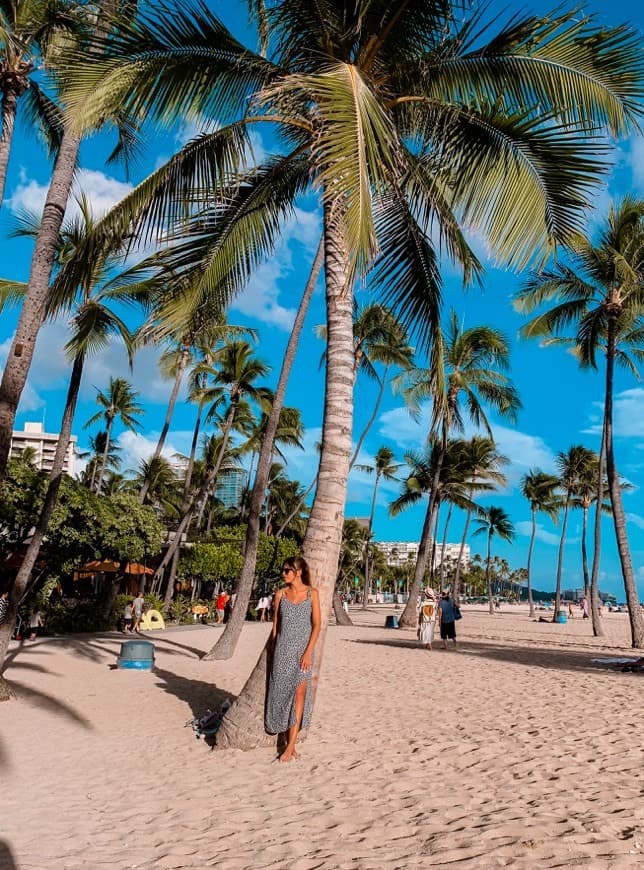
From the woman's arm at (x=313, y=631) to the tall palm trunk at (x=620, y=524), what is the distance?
1558 centimetres

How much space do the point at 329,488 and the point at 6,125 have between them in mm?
9638

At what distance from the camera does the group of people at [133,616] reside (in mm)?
20391

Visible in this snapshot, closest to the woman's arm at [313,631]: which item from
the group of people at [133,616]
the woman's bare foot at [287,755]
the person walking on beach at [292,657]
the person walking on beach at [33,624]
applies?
the person walking on beach at [292,657]

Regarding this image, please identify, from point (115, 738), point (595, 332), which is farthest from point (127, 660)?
point (595, 332)

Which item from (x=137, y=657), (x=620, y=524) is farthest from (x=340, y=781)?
(x=620, y=524)

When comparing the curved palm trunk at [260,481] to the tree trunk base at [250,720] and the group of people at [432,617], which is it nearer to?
the group of people at [432,617]

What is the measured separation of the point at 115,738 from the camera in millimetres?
6887

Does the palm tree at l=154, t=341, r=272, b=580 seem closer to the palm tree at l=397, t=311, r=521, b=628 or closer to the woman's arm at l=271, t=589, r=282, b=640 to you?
the palm tree at l=397, t=311, r=521, b=628

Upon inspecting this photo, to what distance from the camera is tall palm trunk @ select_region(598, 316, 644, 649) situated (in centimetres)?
1888

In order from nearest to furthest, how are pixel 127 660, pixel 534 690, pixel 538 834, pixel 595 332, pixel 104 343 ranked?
pixel 538 834, pixel 534 690, pixel 127 660, pixel 104 343, pixel 595 332

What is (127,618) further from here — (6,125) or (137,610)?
(6,125)

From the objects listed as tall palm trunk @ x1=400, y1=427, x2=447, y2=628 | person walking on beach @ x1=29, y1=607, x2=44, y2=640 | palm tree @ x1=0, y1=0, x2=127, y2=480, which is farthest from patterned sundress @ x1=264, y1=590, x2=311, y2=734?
tall palm trunk @ x1=400, y1=427, x2=447, y2=628

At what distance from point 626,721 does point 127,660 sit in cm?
835

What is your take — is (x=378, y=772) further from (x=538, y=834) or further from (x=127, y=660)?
(x=127, y=660)
